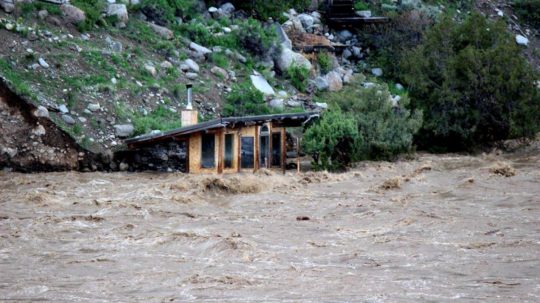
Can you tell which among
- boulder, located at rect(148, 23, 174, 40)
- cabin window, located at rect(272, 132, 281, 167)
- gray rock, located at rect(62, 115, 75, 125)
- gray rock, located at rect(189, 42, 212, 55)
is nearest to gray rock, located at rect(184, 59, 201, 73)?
gray rock, located at rect(189, 42, 212, 55)

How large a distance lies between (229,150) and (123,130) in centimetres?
386

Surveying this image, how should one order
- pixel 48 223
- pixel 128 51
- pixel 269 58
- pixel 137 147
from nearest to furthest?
pixel 48 223, pixel 137 147, pixel 128 51, pixel 269 58

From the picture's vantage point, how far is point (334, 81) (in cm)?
4100

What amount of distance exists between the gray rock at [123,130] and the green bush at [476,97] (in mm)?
12477

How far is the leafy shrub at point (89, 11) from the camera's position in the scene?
35375 mm

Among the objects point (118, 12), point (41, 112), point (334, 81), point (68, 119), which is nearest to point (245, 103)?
point (118, 12)

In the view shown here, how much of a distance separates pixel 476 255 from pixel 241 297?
4974mm

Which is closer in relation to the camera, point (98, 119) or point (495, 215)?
point (495, 215)

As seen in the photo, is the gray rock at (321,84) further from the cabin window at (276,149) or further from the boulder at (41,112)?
the boulder at (41,112)

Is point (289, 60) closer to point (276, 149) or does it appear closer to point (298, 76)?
point (298, 76)

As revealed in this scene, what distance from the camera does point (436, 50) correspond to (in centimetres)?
3822

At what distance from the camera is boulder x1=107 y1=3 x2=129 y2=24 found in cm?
3750

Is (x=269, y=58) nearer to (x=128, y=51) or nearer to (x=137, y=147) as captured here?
(x=128, y=51)

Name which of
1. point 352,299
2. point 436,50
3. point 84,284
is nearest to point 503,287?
point 352,299
